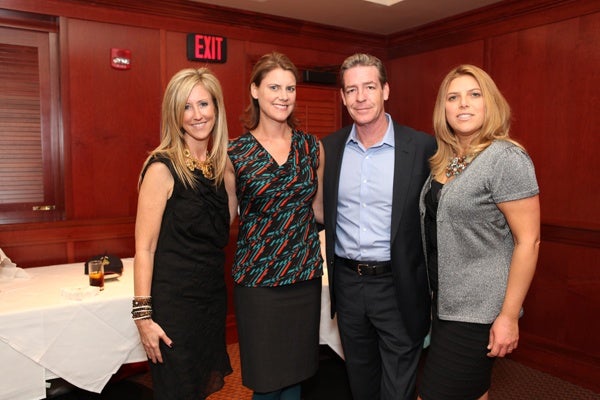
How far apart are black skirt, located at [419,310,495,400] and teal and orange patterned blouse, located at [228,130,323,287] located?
1.76 feet

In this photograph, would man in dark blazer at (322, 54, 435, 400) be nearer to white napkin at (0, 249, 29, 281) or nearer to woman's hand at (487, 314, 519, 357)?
woman's hand at (487, 314, 519, 357)

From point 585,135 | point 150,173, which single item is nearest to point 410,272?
point 150,173

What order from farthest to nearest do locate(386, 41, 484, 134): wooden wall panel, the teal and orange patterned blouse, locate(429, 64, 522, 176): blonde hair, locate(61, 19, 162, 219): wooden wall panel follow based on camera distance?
1. locate(386, 41, 484, 134): wooden wall panel
2. locate(61, 19, 162, 219): wooden wall panel
3. the teal and orange patterned blouse
4. locate(429, 64, 522, 176): blonde hair

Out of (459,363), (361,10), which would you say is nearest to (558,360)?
(459,363)

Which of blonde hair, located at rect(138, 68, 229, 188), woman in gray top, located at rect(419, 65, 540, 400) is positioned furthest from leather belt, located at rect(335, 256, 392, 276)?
blonde hair, located at rect(138, 68, 229, 188)

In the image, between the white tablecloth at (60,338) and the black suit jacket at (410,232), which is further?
the white tablecloth at (60,338)

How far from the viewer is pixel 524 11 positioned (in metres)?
3.62

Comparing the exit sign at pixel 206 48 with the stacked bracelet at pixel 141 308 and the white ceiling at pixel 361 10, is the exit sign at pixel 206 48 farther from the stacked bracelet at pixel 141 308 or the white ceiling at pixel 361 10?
the stacked bracelet at pixel 141 308

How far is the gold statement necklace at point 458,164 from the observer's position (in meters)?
1.74

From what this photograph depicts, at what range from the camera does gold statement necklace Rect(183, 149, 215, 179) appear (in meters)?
1.79

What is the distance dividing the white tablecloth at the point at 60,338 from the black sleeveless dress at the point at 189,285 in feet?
2.44

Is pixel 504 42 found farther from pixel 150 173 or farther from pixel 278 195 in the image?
pixel 150 173

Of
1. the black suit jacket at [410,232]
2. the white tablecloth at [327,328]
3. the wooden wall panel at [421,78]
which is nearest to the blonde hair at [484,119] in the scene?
the black suit jacket at [410,232]

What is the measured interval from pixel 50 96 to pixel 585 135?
3.55m
